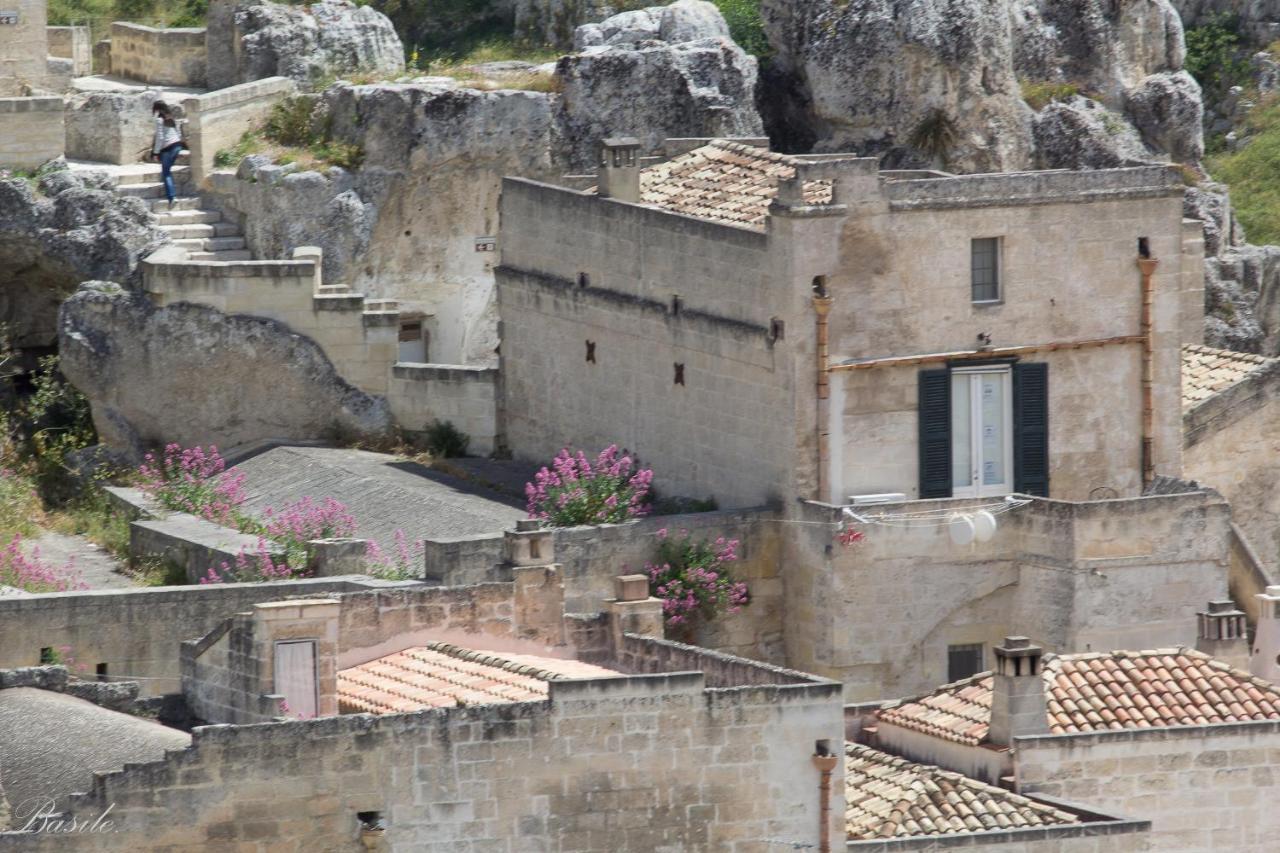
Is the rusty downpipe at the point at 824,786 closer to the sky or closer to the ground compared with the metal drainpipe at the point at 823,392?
closer to the ground

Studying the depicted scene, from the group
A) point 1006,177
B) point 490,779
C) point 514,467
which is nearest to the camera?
point 490,779

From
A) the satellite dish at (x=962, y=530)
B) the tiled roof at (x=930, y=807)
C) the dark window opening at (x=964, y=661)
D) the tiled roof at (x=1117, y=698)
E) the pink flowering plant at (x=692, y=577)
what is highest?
the satellite dish at (x=962, y=530)

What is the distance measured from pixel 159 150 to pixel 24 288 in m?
2.65

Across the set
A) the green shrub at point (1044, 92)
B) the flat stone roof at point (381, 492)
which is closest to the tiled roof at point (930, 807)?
the flat stone roof at point (381, 492)

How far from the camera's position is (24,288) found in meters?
58.9

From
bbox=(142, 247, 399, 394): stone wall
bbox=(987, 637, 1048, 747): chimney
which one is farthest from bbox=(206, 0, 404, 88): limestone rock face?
bbox=(987, 637, 1048, 747): chimney

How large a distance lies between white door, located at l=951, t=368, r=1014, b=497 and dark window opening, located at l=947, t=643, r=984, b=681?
75.8 inches

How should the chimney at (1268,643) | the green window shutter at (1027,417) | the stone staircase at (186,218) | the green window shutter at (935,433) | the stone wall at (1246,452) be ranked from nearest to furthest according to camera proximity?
the chimney at (1268,643)
the green window shutter at (935,433)
the green window shutter at (1027,417)
the stone wall at (1246,452)
the stone staircase at (186,218)

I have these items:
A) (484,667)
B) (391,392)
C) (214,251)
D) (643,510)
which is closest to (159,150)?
(214,251)

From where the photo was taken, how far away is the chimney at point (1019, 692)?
44.6 metres

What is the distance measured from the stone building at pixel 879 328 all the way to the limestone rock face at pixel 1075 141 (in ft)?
36.8

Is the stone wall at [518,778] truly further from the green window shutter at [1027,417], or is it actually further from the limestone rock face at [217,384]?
the limestone rock face at [217,384]

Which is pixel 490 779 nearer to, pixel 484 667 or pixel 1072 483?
pixel 484 667

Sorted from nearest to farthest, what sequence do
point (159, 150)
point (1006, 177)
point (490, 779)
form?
point (490, 779) < point (1006, 177) < point (159, 150)
